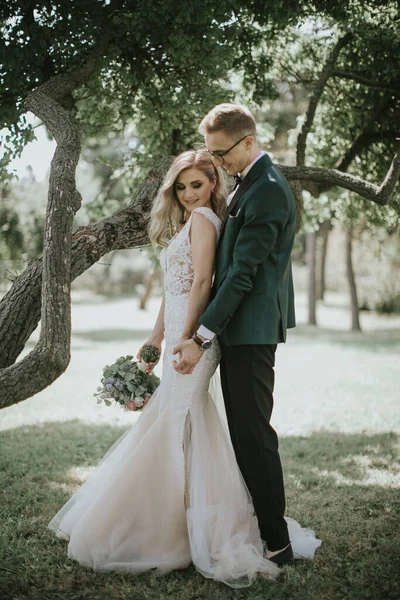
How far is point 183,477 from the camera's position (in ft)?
11.2

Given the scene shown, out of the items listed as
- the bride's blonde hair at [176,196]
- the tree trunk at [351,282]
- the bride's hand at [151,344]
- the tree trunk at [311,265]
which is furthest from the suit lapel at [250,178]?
the tree trunk at [311,265]

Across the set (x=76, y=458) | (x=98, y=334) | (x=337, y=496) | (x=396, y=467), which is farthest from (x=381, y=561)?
(x=98, y=334)

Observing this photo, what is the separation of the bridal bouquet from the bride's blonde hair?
825 millimetres

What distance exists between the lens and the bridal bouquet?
11.9ft

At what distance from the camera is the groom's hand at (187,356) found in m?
3.18

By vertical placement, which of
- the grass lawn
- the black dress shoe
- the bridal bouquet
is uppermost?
the bridal bouquet

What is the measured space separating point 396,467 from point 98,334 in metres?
14.8

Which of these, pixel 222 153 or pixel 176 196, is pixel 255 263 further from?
pixel 176 196

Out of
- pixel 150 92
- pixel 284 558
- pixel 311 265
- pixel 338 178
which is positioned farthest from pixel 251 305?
pixel 311 265

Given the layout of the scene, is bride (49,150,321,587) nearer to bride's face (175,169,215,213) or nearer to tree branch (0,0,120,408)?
bride's face (175,169,215,213)

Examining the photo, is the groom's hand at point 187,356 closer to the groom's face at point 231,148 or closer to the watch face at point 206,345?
the watch face at point 206,345

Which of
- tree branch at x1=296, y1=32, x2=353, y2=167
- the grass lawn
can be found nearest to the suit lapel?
the grass lawn

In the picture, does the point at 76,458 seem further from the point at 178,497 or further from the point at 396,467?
the point at 396,467

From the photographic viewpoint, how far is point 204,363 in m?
3.48
